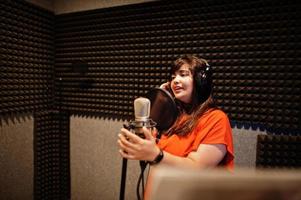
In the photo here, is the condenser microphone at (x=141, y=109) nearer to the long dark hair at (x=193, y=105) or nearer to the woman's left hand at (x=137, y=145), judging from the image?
the woman's left hand at (x=137, y=145)

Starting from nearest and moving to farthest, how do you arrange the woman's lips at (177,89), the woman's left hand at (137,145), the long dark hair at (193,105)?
1. the woman's left hand at (137,145)
2. the long dark hair at (193,105)
3. the woman's lips at (177,89)

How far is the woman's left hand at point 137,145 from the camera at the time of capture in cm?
81

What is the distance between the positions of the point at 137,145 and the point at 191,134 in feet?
1.45

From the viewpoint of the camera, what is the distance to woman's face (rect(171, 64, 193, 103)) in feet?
4.19

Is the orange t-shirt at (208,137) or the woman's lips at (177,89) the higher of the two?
the woman's lips at (177,89)

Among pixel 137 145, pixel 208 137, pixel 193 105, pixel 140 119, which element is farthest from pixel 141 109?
pixel 193 105

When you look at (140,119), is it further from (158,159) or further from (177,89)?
(177,89)

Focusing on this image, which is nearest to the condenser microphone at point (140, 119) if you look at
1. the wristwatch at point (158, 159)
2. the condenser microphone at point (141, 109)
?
the condenser microphone at point (141, 109)

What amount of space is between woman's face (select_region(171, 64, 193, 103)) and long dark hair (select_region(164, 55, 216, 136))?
2 centimetres

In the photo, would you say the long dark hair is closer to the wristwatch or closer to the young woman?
the young woman

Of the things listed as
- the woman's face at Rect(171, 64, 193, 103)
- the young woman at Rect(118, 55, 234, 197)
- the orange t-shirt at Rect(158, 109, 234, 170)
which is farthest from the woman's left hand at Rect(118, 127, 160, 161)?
the woman's face at Rect(171, 64, 193, 103)

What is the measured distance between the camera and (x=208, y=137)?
1066 mm

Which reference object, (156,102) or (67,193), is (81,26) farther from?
(67,193)

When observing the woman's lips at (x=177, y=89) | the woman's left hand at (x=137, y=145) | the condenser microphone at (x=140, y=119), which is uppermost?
the woman's lips at (x=177, y=89)
